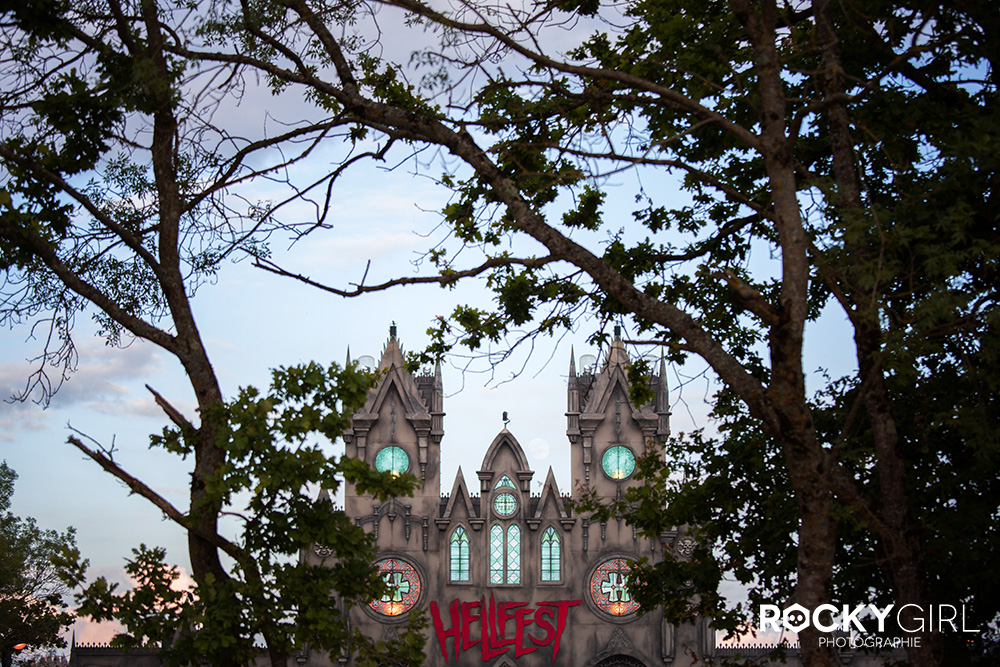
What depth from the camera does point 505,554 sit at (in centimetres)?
3522

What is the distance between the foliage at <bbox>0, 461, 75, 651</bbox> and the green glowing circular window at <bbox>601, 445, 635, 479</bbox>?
17.7 meters

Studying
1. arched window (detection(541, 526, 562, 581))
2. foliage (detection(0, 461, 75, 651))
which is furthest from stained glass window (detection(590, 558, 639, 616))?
foliage (detection(0, 461, 75, 651))

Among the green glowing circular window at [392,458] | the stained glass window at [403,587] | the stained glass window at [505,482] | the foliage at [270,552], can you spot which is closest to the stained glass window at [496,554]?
the stained glass window at [505,482]

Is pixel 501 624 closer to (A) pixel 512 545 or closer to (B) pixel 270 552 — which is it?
(A) pixel 512 545

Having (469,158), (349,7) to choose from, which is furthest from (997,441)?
(349,7)

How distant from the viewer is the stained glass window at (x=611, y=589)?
113 feet

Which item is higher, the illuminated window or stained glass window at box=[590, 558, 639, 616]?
the illuminated window

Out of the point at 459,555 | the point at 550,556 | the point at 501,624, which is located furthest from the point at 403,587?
the point at 550,556

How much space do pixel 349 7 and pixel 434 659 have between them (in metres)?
25.7

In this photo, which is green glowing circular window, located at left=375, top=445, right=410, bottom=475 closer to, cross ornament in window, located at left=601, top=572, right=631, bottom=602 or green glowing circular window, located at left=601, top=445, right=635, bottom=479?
green glowing circular window, located at left=601, top=445, right=635, bottom=479

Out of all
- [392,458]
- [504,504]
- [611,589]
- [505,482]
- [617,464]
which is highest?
[392,458]

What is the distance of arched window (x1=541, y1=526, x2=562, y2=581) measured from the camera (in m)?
34.9

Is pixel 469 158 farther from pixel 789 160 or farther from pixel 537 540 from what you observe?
pixel 537 540

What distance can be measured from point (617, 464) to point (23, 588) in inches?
789
